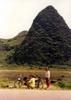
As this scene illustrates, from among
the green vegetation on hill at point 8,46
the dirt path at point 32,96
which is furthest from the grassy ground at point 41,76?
the green vegetation on hill at point 8,46

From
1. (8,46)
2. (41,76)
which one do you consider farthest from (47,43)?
(41,76)

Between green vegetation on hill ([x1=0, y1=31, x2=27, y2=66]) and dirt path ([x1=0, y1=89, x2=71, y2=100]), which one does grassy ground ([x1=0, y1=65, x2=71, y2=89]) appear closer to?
dirt path ([x1=0, y1=89, x2=71, y2=100])

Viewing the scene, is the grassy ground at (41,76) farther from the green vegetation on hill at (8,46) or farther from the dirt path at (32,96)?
the green vegetation on hill at (8,46)

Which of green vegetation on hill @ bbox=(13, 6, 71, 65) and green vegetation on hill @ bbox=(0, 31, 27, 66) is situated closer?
green vegetation on hill @ bbox=(13, 6, 71, 65)

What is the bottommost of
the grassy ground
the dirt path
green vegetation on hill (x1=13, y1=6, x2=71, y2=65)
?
the dirt path

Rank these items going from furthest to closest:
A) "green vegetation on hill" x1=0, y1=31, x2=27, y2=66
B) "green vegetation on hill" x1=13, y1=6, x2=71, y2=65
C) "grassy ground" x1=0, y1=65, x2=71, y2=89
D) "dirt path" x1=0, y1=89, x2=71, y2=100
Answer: "green vegetation on hill" x1=0, y1=31, x2=27, y2=66, "green vegetation on hill" x1=13, y1=6, x2=71, y2=65, "grassy ground" x1=0, y1=65, x2=71, y2=89, "dirt path" x1=0, y1=89, x2=71, y2=100

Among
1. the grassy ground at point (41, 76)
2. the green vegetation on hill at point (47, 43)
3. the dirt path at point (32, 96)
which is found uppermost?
the green vegetation on hill at point (47, 43)

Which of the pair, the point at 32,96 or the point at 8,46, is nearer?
the point at 32,96

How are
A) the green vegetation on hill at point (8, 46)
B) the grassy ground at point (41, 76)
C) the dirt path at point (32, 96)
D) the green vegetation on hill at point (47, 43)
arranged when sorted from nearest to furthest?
the dirt path at point (32, 96) < the grassy ground at point (41, 76) < the green vegetation on hill at point (47, 43) < the green vegetation on hill at point (8, 46)

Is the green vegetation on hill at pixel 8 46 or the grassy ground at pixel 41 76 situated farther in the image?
the green vegetation on hill at pixel 8 46

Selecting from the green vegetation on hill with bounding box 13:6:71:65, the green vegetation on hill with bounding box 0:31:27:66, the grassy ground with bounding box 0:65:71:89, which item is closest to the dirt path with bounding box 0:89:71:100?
the grassy ground with bounding box 0:65:71:89

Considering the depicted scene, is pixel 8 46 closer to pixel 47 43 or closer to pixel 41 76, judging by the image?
pixel 47 43

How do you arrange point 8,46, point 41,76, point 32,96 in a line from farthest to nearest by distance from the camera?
point 8,46
point 41,76
point 32,96

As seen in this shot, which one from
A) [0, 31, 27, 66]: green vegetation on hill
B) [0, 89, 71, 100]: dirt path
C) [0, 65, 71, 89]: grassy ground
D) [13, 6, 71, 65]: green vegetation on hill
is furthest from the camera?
[0, 31, 27, 66]: green vegetation on hill
